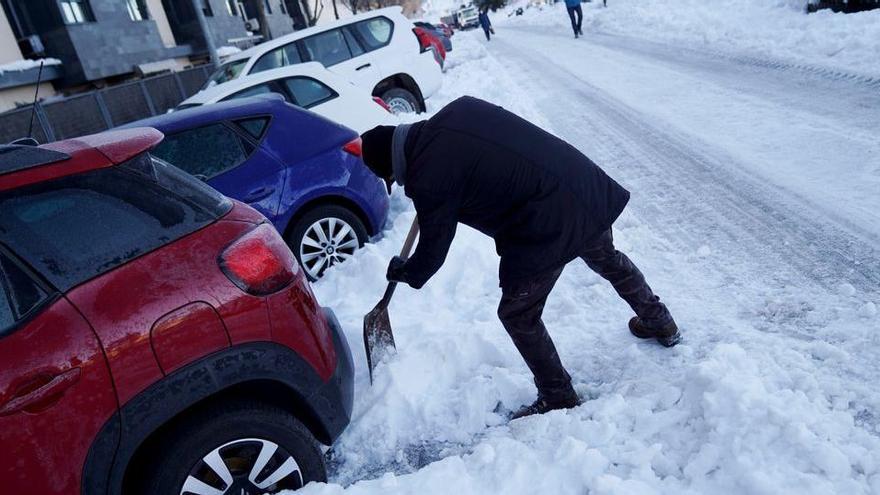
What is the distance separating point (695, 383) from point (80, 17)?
2173 cm

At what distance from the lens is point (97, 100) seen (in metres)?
14.9

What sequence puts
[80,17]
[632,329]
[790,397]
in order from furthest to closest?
1. [80,17]
2. [632,329]
3. [790,397]

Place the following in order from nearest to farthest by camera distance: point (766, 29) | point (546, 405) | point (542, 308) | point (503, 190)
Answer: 1. point (503, 190)
2. point (542, 308)
3. point (546, 405)
4. point (766, 29)

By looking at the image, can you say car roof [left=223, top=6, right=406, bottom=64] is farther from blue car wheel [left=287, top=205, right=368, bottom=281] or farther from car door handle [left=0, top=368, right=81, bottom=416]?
car door handle [left=0, top=368, right=81, bottom=416]

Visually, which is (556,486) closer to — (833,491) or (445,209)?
(833,491)

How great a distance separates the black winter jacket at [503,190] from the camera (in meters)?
2.43

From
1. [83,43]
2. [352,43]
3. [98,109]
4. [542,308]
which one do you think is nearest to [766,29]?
[352,43]

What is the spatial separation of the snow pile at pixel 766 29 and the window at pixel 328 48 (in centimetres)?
680

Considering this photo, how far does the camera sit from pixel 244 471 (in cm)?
228

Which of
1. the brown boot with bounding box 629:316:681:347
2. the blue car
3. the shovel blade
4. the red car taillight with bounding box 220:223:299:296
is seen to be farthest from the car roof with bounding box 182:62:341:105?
the brown boot with bounding box 629:316:681:347

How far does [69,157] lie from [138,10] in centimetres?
2394

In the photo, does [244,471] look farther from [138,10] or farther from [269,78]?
[138,10]

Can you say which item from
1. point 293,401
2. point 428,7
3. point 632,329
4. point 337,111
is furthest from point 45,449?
point 428,7

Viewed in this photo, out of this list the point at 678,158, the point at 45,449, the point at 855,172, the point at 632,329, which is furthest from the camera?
the point at 678,158
